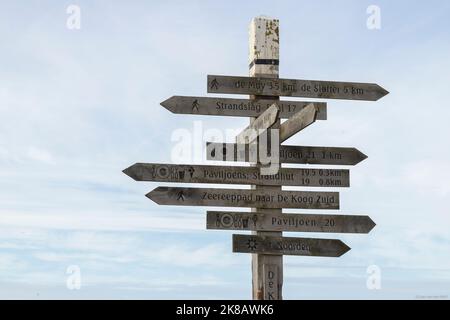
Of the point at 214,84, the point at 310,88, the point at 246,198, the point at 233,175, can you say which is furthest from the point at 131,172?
the point at 310,88

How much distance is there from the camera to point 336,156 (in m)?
9.65

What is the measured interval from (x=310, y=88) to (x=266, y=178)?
1639mm

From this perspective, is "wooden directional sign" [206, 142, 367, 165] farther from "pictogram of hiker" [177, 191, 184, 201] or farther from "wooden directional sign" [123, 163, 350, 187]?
"pictogram of hiker" [177, 191, 184, 201]

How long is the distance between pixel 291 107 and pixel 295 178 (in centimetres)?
119

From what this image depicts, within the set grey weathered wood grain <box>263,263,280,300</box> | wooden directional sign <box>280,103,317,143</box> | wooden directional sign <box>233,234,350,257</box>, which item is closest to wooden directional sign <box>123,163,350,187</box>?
wooden directional sign <box>280,103,317,143</box>

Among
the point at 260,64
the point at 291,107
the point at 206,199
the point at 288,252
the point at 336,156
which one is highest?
the point at 260,64

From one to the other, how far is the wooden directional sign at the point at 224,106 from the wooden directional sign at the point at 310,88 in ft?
0.57

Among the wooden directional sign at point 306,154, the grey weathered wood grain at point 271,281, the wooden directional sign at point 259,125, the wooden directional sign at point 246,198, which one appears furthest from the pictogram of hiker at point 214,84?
the grey weathered wood grain at point 271,281
